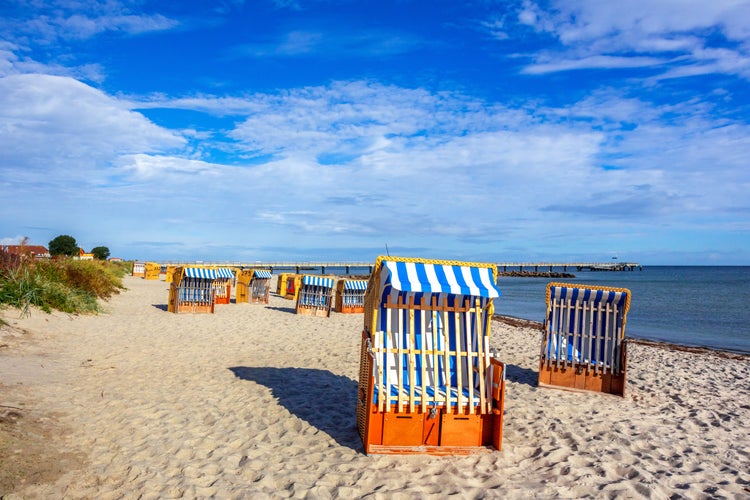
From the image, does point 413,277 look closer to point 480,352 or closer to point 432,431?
point 480,352

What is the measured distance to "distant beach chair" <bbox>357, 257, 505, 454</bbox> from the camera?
5.17 metres

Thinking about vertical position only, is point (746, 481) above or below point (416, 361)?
below

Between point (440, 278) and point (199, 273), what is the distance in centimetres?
1202

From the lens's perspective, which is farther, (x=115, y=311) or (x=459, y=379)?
(x=115, y=311)

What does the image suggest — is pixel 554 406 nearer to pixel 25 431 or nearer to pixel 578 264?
pixel 25 431

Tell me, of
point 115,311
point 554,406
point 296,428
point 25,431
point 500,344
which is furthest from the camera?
point 115,311

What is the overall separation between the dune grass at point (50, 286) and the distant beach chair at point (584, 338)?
1045cm

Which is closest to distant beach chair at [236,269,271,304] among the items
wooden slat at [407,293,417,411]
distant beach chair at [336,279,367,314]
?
distant beach chair at [336,279,367,314]

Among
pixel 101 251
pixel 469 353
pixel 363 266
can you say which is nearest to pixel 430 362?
pixel 469 353

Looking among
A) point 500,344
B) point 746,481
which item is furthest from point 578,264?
point 746,481

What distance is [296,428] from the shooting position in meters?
5.90

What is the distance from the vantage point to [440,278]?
532 cm

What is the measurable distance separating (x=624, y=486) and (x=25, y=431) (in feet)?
18.4

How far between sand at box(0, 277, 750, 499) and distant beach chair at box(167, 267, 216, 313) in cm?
502
